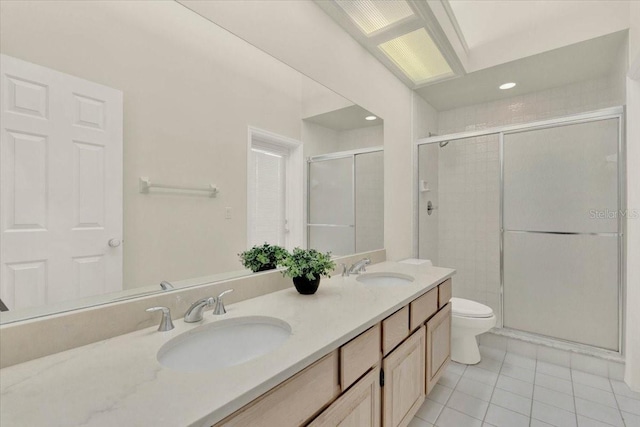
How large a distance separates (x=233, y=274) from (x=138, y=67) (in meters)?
0.87

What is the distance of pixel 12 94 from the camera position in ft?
2.57

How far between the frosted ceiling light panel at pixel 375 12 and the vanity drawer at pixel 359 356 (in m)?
1.80

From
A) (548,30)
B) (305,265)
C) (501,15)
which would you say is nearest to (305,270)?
(305,265)

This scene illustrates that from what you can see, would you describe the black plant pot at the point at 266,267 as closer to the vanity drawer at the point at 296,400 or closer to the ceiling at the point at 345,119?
the vanity drawer at the point at 296,400

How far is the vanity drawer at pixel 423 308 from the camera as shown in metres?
1.50

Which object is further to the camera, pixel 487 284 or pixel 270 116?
pixel 487 284

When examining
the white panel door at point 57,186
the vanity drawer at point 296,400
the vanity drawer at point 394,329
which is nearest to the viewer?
the vanity drawer at point 296,400

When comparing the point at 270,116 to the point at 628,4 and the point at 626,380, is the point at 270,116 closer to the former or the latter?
the point at 628,4

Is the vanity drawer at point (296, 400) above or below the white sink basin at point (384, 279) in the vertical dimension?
below

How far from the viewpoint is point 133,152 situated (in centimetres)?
103

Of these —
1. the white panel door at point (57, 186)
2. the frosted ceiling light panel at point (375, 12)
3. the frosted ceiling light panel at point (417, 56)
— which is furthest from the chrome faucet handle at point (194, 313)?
the frosted ceiling light panel at point (417, 56)

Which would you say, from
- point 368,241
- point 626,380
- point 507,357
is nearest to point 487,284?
point 507,357

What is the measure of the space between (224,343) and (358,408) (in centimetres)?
53

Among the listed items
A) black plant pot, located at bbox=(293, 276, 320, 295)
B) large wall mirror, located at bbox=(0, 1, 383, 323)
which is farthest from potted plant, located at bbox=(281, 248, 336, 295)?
large wall mirror, located at bbox=(0, 1, 383, 323)
